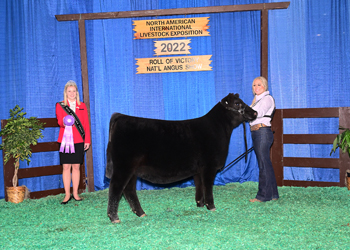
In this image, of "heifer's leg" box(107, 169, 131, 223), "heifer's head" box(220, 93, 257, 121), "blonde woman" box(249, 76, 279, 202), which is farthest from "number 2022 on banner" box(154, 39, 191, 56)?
"heifer's leg" box(107, 169, 131, 223)

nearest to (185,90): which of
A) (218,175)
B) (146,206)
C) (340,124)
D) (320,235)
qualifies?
(218,175)

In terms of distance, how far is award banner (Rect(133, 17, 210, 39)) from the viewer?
17.4 ft

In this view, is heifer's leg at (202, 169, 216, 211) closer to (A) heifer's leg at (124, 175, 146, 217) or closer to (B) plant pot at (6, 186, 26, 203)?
(A) heifer's leg at (124, 175, 146, 217)

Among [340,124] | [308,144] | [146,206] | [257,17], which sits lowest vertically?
[146,206]

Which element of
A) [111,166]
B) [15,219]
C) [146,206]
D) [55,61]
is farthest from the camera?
[55,61]

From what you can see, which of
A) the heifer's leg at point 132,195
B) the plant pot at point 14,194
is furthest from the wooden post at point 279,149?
the plant pot at point 14,194

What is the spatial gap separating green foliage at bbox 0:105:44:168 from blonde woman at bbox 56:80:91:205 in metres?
0.62

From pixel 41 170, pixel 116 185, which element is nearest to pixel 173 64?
pixel 116 185

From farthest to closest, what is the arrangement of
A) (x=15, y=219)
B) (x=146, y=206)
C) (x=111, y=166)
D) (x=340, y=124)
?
(x=340, y=124) < (x=146, y=206) < (x=15, y=219) < (x=111, y=166)

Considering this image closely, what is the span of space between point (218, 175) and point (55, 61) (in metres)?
3.67

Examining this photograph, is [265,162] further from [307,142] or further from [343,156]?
[343,156]

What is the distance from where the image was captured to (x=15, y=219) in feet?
12.3

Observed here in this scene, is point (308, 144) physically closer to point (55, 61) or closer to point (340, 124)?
point (340, 124)

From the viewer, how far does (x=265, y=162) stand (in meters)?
4.14
